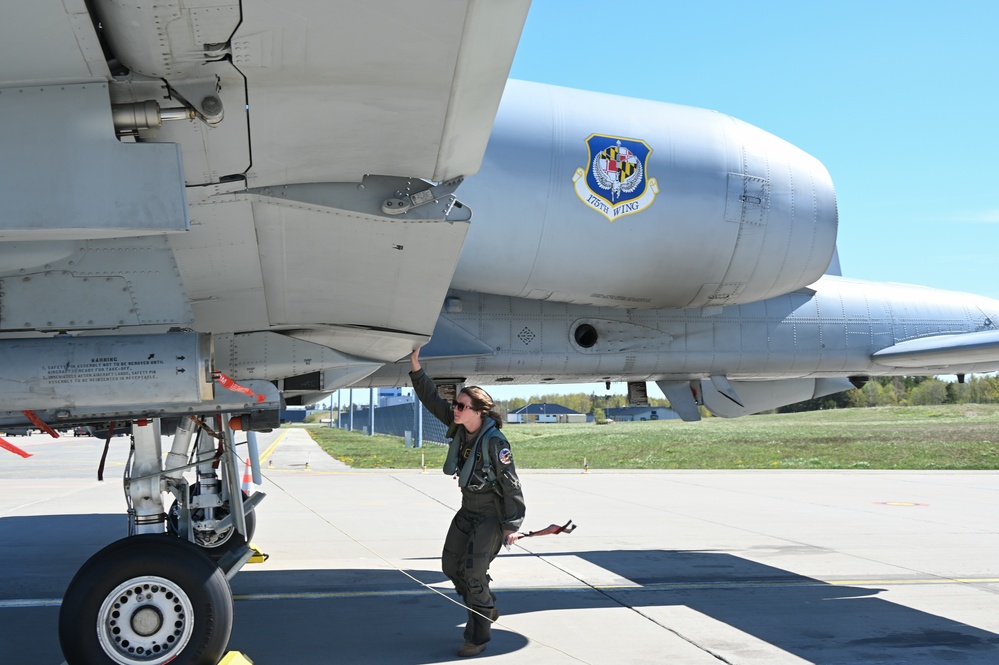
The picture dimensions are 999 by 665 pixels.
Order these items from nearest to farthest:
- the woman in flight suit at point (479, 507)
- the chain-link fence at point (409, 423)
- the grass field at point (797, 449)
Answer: the woman in flight suit at point (479, 507) → the grass field at point (797, 449) → the chain-link fence at point (409, 423)

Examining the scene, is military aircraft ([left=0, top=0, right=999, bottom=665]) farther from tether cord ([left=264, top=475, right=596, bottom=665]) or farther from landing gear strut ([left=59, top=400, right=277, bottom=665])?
tether cord ([left=264, top=475, right=596, bottom=665])

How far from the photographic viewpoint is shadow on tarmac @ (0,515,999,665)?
5621 millimetres

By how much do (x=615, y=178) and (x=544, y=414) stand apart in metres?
120

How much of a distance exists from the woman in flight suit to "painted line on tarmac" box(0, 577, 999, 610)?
5.83 feet

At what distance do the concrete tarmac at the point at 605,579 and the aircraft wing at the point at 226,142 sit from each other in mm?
2500

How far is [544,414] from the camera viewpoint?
126 metres

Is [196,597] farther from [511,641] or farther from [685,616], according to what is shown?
[685,616]

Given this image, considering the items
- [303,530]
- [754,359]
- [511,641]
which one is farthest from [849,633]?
[303,530]

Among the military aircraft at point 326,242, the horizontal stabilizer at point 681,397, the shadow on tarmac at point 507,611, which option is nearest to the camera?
the military aircraft at point 326,242

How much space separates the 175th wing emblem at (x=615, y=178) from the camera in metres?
→ 6.68

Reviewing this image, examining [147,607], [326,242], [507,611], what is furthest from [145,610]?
[507,611]

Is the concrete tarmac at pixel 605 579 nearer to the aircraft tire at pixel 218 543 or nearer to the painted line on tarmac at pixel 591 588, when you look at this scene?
the painted line on tarmac at pixel 591 588

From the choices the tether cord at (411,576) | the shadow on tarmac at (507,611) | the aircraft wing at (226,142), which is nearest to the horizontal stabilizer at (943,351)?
the shadow on tarmac at (507,611)

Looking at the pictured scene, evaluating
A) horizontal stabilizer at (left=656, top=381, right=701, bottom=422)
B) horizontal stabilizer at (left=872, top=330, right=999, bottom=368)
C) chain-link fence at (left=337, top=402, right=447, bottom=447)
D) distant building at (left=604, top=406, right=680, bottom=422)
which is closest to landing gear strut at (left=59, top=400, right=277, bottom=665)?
horizontal stabilizer at (left=656, top=381, right=701, bottom=422)
